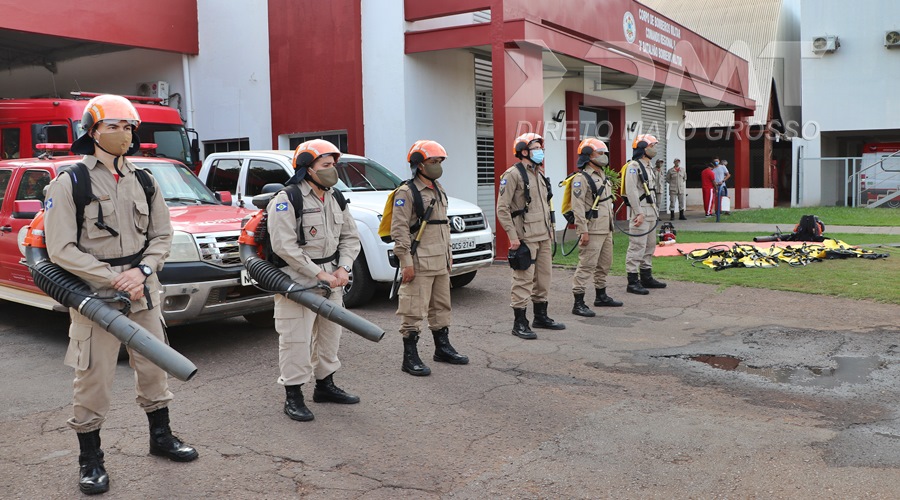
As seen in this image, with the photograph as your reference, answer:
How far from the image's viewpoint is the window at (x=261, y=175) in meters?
9.66

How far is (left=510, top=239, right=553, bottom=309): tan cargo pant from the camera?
7535 millimetres

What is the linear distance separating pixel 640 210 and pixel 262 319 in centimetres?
→ 487

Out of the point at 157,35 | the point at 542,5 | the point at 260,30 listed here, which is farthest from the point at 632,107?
the point at 157,35

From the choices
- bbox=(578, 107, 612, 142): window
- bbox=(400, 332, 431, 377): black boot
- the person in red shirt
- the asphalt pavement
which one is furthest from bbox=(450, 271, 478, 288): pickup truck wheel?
the person in red shirt

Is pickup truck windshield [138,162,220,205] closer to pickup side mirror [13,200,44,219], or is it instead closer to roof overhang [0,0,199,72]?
pickup side mirror [13,200,44,219]

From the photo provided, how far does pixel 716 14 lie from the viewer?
32.5 m

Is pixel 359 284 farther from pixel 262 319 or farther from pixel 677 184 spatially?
pixel 677 184

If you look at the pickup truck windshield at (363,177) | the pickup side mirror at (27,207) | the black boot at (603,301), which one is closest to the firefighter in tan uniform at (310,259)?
the pickup side mirror at (27,207)

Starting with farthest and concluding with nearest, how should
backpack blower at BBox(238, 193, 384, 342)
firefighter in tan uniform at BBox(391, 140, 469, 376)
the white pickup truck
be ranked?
1. the white pickup truck
2. firefighter in tan uniform at BBox(391, 140, 469, 376)
3. backpack blower at BBox(238, 193, 384, 342)

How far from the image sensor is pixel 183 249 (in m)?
6.64

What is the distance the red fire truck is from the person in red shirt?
14159 mm

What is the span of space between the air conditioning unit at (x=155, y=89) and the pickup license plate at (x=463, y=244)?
10532 millimetres

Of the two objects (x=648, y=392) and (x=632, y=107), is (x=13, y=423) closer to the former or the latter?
(x=648, y=392)

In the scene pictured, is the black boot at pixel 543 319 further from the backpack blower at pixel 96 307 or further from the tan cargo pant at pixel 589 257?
the backpack blower at pixel 96 307
